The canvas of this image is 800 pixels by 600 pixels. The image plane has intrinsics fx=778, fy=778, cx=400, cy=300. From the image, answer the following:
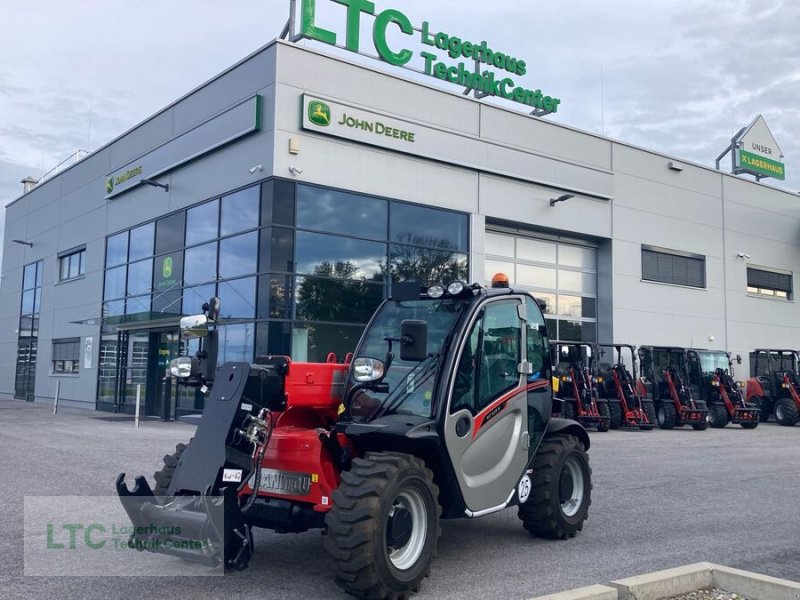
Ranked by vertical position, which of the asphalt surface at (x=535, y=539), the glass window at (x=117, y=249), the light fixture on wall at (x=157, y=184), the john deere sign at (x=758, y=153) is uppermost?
the john deere sign at (x=758, y=153)

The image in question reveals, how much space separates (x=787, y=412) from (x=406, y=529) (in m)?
21.8

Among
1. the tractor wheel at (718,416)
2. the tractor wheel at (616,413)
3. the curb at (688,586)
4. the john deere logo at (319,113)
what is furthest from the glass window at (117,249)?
the curb at (688,586)

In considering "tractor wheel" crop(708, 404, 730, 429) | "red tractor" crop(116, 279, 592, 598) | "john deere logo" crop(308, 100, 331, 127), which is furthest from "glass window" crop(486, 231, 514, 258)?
"red tractor" crop(116, 279, 592, 598)

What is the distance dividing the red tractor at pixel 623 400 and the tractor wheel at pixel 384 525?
1545cm

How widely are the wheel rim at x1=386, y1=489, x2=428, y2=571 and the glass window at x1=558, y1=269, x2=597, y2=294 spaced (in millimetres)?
19948

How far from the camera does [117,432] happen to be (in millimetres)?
16797

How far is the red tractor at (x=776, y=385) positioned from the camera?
23609mm

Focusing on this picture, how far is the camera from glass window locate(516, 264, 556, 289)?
926 inches

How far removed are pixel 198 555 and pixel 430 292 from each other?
8.57 feet

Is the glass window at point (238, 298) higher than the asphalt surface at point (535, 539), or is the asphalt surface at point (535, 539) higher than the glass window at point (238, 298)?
the glass window at point (238, 298)

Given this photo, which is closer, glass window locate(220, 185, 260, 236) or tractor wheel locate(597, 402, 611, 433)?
glass window locate(220, 185, 260, 236)

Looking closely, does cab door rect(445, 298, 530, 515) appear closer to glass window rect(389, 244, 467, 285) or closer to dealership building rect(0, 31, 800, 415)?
dealership building rect(0, 31, 800, 415)

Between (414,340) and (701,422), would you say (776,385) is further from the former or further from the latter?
(414,340)

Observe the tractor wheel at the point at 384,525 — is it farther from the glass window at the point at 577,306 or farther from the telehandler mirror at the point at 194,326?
the glass window at the point at 577,306
